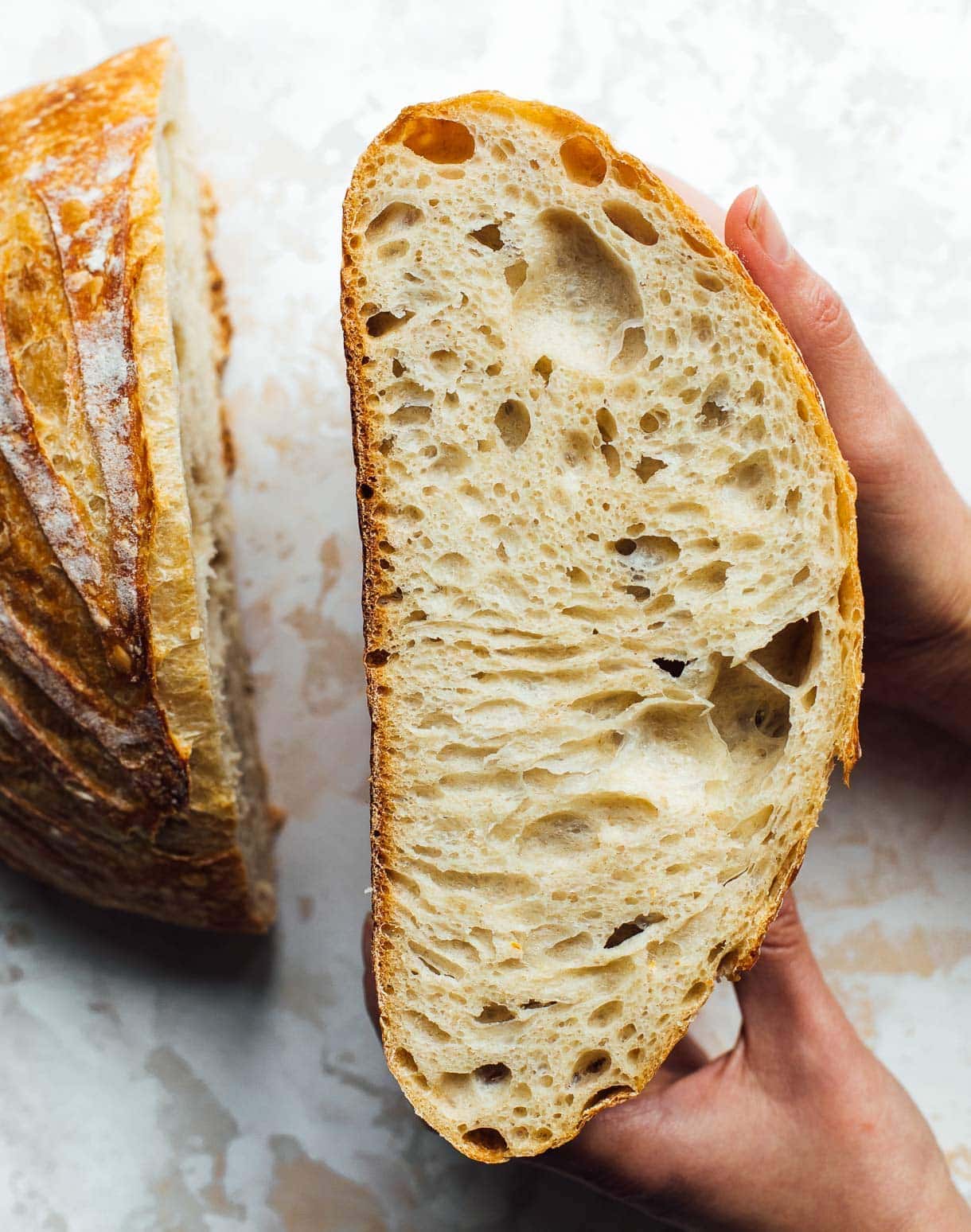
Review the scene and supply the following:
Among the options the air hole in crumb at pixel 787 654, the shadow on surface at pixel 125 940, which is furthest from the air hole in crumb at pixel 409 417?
the shadow on surface at pixel 125 940

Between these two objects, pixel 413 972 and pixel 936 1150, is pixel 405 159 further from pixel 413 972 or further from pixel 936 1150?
pixel 936 1150

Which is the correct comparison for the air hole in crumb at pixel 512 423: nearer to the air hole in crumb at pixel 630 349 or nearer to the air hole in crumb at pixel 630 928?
the air hole in crumb at pixel 630 349

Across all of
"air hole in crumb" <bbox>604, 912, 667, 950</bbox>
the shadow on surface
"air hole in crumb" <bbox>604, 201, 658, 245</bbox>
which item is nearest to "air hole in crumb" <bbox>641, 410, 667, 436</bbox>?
"air hole in crumb" <bbox>604, 201, 658, 245</bbox>

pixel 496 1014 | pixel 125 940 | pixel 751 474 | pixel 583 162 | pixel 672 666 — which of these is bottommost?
pixel 125 940

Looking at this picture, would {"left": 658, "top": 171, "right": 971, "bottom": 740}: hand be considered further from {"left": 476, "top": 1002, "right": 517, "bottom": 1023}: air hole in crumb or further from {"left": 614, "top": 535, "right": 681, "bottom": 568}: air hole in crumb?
{"left": 476, "top": 1002, "right": 517, "bottom": 1023}: air hole in crumb

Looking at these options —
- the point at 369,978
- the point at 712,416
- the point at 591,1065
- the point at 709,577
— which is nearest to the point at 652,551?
the point at 709,577

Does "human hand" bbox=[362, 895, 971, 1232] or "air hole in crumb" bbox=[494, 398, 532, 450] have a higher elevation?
"air hole in crumb" bbox=[494, 398, 532, 450]

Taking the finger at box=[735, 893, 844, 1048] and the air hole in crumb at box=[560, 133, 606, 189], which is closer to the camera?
the air hole in crumb at box=[560, 133, 606, 189]

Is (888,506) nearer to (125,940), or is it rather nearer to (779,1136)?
(779,1136)

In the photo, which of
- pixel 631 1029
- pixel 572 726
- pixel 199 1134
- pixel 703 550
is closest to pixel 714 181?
pixel 703 550
